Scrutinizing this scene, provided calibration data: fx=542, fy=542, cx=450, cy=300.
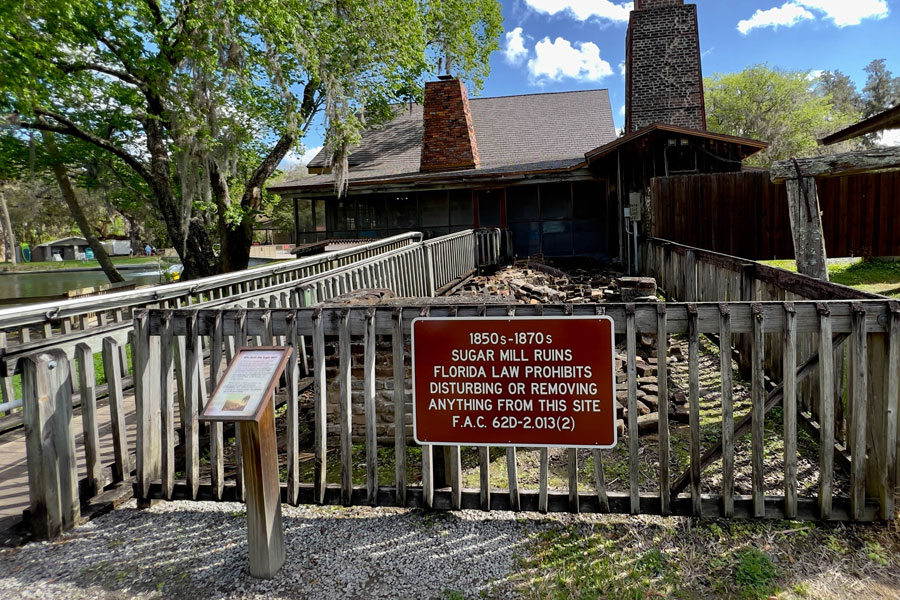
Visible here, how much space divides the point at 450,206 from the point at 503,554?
58.2ft

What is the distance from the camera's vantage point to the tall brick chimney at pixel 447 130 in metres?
19.3

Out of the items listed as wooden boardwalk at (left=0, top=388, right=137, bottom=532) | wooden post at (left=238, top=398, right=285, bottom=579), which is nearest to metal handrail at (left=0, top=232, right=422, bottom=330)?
wooden boardwalk at (left=0, top=388, right=137, bottom=532)

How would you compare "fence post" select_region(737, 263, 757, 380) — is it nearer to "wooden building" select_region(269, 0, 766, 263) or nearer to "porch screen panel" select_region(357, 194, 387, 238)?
"wooden building" select_region(269, 0, 766, 263)

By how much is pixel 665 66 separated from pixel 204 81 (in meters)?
15.2

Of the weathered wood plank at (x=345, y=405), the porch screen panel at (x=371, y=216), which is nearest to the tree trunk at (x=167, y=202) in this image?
the porch screen panel at (x=371, y=216)

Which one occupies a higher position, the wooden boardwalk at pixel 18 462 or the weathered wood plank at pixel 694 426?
the weathered wood plank at pixel 694 426

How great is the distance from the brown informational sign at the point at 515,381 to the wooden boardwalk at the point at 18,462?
2.44 metres

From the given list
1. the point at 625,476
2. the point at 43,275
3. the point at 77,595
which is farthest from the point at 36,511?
the point at 43,275

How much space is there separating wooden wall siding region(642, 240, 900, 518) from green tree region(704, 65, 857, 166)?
42630 millimetres

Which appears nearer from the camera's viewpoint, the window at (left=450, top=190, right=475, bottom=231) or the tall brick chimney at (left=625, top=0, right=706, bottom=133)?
the tall brick chimney at (left=625, top=0, right=706, bottom=133)

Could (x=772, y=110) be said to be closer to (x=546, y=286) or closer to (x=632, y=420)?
(x=546, y=286)

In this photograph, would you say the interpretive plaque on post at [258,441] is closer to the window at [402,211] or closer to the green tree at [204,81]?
the green tree at [204,81]

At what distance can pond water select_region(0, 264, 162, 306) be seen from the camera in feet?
82.6

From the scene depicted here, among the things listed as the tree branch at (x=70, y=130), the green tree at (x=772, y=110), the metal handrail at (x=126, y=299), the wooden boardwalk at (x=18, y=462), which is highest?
the green tree at (x=772, y=110)
